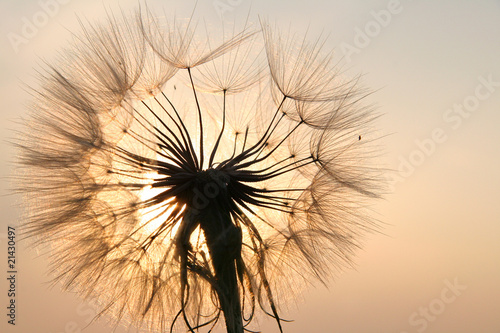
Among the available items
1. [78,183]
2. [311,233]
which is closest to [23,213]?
[78,183]

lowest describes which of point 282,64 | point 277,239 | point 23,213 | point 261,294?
point 261,294

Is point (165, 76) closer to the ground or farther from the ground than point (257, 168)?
farther from the ground

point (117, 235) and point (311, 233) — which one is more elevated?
point (117, 235)

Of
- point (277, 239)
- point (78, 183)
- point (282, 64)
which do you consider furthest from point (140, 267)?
point (282, 64)

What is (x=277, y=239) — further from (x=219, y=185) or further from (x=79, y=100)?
(x=79, y=100)

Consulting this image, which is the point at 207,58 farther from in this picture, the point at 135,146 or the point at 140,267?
the point at 140,267

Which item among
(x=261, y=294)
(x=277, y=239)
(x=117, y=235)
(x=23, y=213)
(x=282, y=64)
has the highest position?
(x=282, y=64)

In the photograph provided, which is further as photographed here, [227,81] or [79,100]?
[227,81]

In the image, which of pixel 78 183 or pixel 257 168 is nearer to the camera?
pixel 78 183
